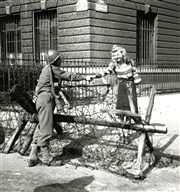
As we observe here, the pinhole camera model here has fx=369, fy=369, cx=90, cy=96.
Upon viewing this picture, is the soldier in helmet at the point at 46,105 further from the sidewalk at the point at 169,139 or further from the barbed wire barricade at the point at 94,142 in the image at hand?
the sidewalk at the point at 169,139

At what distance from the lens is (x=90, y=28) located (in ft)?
50.5

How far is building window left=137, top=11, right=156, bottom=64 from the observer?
Answer: 19016 millimetres

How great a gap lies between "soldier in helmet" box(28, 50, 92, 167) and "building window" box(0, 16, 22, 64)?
13.4m

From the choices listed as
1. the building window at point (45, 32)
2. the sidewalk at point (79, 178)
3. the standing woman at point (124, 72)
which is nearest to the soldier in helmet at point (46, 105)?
the sidewalk at point (79, 178)

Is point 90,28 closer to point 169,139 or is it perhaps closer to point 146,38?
point 146,38

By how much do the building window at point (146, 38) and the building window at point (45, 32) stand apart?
4.44 metres

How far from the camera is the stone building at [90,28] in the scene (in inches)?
619

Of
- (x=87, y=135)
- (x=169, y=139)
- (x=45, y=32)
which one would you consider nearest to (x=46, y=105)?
(x=87, y=135)

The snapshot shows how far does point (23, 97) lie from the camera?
6.01 metres

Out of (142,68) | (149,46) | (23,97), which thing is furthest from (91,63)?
(23,97)

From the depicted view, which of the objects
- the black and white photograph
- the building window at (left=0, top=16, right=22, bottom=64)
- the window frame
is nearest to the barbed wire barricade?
the black and white photograph

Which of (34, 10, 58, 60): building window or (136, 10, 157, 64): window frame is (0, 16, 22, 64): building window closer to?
(34, 10, 58, 60): building window

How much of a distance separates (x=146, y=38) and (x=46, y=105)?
14552mm

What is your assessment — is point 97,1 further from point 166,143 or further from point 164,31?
point 166,143
